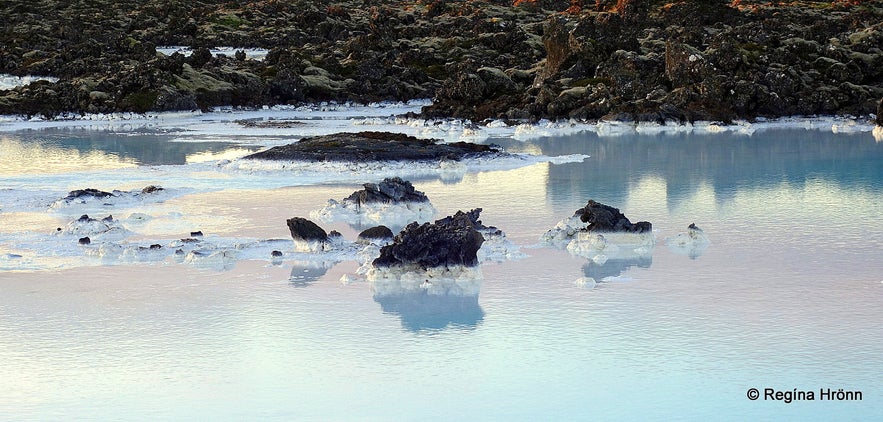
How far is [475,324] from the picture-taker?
1166 cm

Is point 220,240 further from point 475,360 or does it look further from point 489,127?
point 489,127

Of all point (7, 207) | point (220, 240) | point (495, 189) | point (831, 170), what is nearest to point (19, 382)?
point (220, 240)

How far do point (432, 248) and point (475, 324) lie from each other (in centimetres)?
232

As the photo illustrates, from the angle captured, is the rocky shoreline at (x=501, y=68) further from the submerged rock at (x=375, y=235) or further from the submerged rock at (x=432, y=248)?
the submerged rock at (x=432, y=248)

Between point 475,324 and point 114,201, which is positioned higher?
point 114,201

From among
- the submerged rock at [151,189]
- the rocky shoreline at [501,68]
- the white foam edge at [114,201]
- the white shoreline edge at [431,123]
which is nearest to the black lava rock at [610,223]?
the white foam edge at [114,201]

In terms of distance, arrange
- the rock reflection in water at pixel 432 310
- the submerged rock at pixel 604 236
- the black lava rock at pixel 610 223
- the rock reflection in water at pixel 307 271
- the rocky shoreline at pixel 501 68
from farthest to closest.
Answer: the rocky shoreline at pixel 501 68 < the black lava rock at pixel 610 223 < the submerged rock at pixel 604 236 < the rock reflection in water at pixel 307 271 < the rock reflection in water at pixel 432 310

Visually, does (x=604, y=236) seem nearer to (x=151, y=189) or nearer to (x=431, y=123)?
(x=151, y=189)

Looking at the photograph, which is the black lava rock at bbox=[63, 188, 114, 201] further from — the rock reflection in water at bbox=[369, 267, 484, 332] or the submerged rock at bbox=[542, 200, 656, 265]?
the rock reflection in water at bbox=[369, 267, 484, 332]

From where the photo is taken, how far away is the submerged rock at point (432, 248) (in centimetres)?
1371

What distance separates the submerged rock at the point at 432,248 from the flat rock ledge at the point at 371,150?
13.8 meters

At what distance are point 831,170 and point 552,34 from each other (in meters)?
27.8

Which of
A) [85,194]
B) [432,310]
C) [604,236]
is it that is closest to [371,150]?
[85,194]

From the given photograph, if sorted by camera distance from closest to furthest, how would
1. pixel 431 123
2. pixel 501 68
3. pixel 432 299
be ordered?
pixel 432 299 → pixel 431 123 → pixel 501 68
